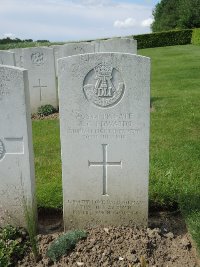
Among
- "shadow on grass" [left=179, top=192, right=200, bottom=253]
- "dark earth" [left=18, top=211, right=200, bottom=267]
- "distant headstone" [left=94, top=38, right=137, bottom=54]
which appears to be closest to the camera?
"dark earth" [left=18, top=211, right=200, bottom=267]

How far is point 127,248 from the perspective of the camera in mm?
3781

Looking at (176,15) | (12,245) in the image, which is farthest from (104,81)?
(176,15)

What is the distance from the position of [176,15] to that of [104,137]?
5560 cm

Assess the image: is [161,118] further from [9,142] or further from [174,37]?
[174,37]

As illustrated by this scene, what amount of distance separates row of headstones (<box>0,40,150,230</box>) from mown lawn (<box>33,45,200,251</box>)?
62 centimetres

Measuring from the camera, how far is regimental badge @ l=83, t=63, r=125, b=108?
3.76 meters

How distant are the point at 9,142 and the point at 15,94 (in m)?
0.50

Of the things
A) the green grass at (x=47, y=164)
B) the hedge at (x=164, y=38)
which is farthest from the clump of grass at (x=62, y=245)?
the hedge at (x=164, y=38)

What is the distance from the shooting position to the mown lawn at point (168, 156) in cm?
475

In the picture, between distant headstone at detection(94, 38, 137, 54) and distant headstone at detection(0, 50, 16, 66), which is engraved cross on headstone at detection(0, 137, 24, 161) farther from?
distant headstone at detection(94, 38, 137, 54)

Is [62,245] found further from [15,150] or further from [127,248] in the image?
[15,150]

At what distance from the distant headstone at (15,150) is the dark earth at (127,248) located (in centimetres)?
41

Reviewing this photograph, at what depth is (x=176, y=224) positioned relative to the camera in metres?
4.45

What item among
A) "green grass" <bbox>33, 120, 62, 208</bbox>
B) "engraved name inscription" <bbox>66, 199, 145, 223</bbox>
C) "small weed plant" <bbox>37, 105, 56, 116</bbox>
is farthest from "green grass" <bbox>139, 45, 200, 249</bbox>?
"small weed plant" <bbox>37, 105, 56, 116</bbox>
